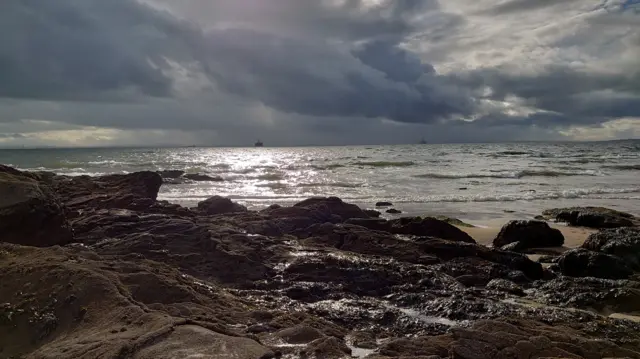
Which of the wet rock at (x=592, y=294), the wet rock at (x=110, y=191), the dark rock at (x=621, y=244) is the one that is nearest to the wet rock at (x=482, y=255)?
the wet rock at (x=592, y=294)

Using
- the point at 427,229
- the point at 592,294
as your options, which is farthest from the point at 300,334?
the point at 427,229

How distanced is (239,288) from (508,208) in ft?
61.9

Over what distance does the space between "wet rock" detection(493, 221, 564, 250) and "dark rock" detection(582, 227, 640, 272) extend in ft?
5.23

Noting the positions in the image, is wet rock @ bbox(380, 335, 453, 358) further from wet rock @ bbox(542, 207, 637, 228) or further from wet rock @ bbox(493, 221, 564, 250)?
wet rock @ bbox(542, 207, 637, 228)

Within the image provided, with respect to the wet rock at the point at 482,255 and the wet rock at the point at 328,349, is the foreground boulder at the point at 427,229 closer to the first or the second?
the wet rock at the point at 482,255

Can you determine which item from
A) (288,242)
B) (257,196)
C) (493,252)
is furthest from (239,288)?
(257,196)

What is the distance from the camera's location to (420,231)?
517 inches

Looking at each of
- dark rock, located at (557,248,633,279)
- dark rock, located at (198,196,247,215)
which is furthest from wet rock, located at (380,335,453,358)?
dark rock, located at (198,196,247,215)

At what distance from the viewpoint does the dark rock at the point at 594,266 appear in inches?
382

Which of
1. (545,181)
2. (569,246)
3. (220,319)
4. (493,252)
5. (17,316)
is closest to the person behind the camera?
(17,316)

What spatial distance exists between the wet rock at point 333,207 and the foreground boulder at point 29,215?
6943mm

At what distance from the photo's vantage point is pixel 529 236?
13.8 metres

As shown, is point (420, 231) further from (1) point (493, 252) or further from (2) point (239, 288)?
(2) point (239, 288)

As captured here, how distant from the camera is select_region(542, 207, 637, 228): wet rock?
56.1 feet
